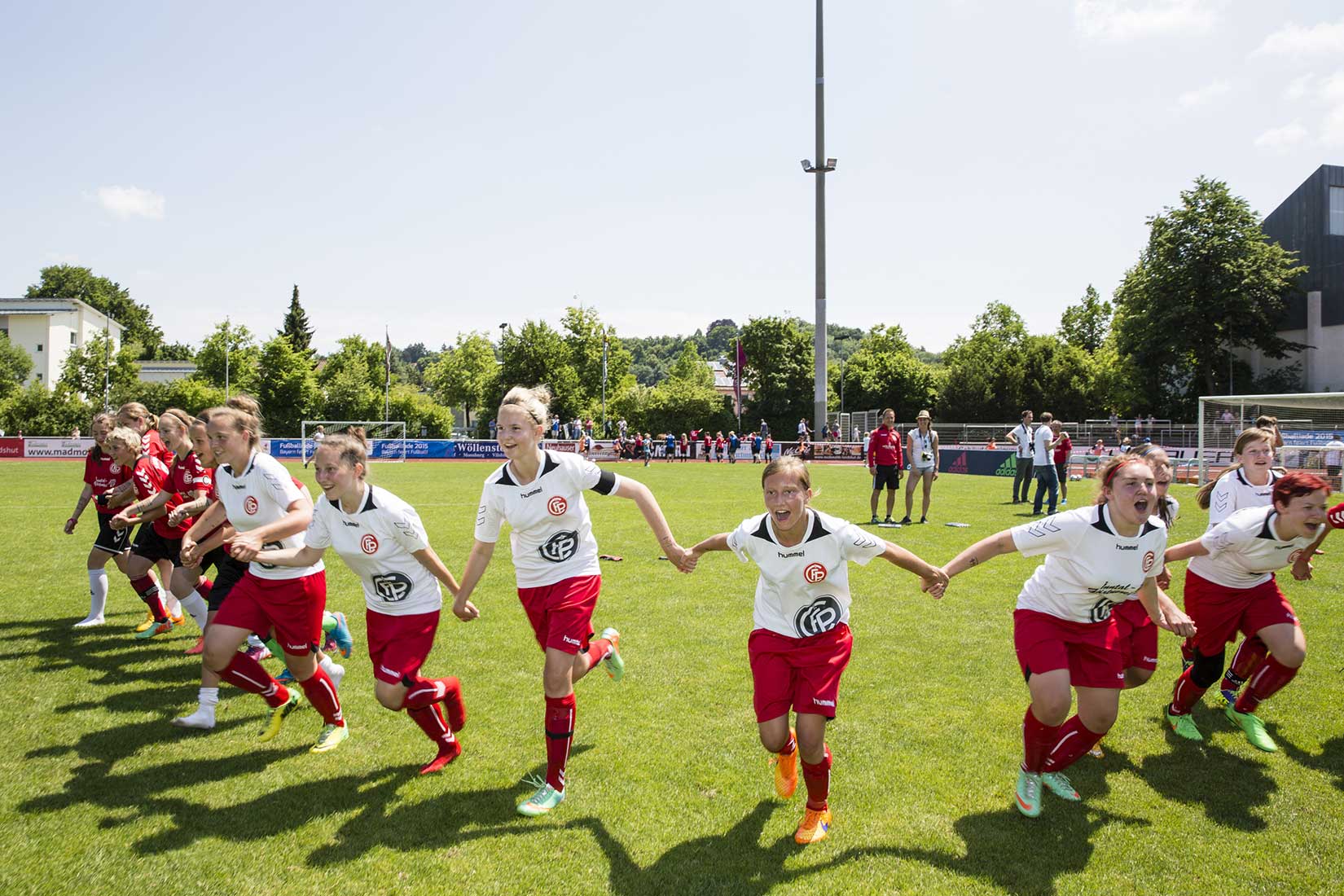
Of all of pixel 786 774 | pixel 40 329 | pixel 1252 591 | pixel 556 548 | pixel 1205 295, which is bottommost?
pixel 786 774

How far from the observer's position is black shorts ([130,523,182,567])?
25.5 feet

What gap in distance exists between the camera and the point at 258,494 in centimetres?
537

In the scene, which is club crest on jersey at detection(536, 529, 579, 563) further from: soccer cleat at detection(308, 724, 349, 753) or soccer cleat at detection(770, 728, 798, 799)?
soccer cleat at detection(308, 724, 349, 753)

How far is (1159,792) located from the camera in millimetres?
4594

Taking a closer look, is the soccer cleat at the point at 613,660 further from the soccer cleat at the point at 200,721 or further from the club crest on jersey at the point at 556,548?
the soccer cleat at the point at 200,721

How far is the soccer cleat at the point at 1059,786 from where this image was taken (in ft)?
14.8

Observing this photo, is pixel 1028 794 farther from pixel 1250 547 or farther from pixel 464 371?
pixel 464 371

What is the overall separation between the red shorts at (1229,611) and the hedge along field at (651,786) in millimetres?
683

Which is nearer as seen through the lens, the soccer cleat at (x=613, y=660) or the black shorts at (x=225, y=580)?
the soccer cleat at (x=613, y=660)

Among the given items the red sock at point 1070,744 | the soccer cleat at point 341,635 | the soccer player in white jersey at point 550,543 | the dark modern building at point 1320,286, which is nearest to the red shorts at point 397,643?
the soccer player in white jersey at point 550,543

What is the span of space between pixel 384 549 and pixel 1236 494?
587cm

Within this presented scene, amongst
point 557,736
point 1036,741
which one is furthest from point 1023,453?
point 557,736

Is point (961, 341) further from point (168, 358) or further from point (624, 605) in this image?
point (168, 358)

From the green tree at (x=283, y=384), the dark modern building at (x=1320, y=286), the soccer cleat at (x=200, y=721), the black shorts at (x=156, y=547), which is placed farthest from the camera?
the green tree at (x=283, y=384)
